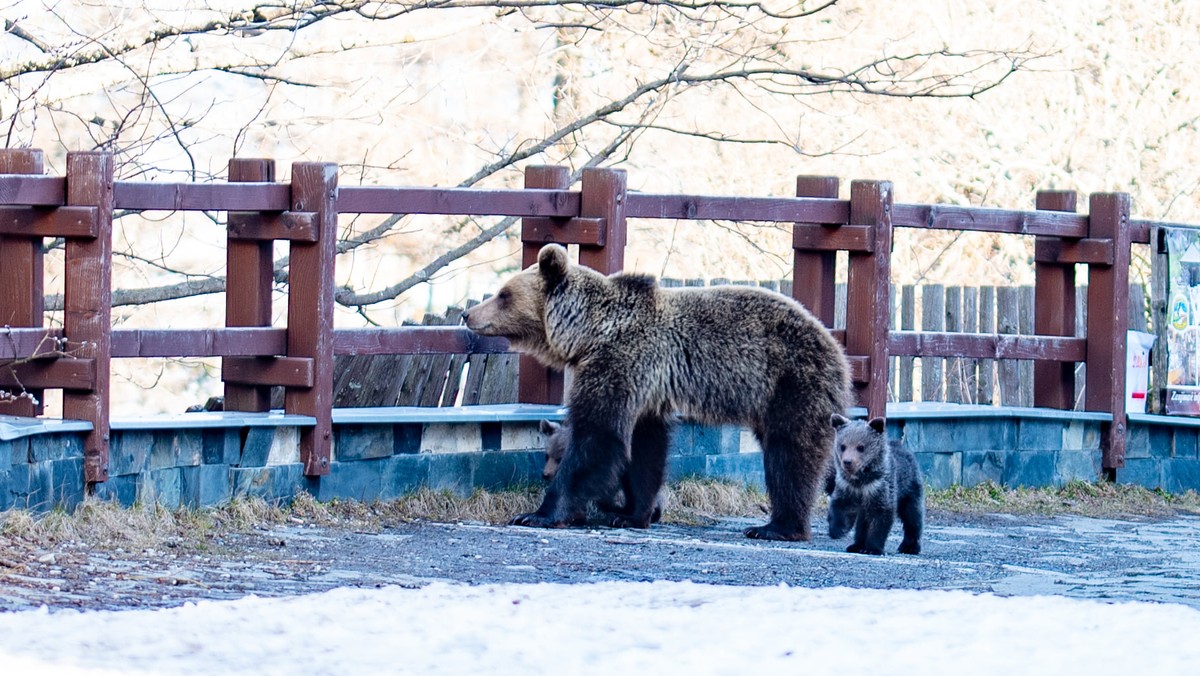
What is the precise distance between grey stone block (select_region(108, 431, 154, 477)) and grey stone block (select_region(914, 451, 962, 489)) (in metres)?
5.09

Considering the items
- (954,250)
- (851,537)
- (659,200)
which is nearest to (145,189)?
(659,200)

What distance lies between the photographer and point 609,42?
19078 millimetres

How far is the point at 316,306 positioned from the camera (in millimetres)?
8609

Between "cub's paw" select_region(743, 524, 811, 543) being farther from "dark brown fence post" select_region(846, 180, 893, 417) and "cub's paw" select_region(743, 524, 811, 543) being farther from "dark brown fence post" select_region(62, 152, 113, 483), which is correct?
"dark brown fence post" select_region(62, 152, 113, 483)

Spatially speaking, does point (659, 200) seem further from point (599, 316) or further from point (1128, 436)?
point (1128, 436)

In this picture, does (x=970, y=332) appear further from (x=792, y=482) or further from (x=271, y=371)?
(x=271, y=371)

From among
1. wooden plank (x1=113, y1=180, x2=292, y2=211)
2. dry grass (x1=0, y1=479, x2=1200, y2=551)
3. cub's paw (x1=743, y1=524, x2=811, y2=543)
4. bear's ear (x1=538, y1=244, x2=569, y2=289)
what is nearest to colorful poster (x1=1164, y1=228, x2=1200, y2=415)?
dry grass (x1=0, y1=479, x2=1200, y2=551)

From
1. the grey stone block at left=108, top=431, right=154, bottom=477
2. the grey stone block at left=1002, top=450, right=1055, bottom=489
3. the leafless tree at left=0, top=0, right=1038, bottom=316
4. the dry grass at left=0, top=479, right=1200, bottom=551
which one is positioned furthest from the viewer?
the leafless tree at left=0, top=0, right=1038, bottom=316

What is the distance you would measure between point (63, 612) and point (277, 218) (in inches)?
153

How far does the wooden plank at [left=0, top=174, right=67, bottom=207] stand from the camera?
750 centimetres

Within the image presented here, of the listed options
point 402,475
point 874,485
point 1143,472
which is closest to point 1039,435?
point 1143,472

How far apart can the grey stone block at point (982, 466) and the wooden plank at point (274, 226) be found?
4.83 meters

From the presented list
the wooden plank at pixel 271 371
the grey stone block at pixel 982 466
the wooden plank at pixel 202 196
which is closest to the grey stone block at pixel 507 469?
the wooden plank at pixel 271 371

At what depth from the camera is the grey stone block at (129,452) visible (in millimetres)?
7750
